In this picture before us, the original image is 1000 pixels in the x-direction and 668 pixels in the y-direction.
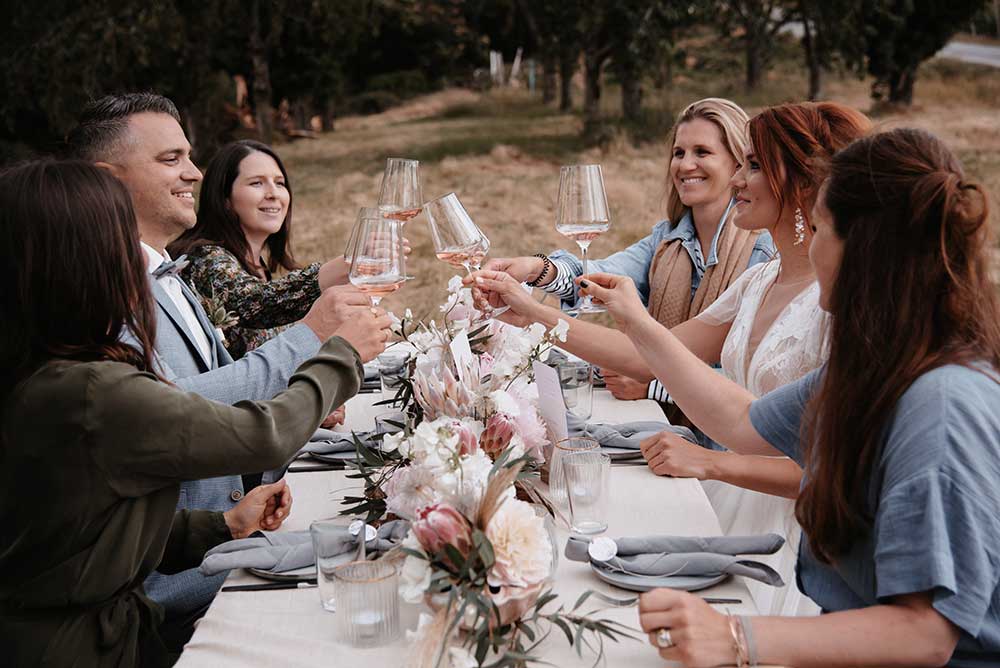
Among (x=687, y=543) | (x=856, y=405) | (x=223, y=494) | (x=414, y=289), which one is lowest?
(x=414, y=289)

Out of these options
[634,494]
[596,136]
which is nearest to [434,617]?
[634,494]

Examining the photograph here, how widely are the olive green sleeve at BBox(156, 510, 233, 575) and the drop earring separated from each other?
74.1 inches

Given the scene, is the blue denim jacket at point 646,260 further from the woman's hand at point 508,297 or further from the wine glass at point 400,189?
the wine glass at point 400,189

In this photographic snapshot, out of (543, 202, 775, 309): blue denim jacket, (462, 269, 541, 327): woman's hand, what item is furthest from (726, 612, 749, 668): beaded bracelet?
(543, 202, 775, 309): blue denim jacket

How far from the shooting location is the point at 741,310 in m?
3.10

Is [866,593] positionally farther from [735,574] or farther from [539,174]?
[539,174]

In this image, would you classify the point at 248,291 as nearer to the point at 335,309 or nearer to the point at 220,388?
the point at 220,388

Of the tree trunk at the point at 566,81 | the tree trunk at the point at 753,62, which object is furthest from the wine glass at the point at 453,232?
the tree trunk at the point at 753,62

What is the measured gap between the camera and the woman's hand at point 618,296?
2441 mm

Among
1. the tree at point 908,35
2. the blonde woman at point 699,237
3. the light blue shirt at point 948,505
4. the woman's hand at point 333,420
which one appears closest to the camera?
the light blue shirt at point 948,505

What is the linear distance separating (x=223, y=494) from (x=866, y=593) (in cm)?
175

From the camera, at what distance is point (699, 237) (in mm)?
4031

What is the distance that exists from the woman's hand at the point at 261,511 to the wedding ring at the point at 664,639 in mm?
1052

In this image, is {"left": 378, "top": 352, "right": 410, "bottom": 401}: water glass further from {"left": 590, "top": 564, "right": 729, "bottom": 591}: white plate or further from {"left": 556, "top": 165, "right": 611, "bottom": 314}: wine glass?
{"left": 590, "top": 564, "right": 729, "bottom": 591}: white plate
